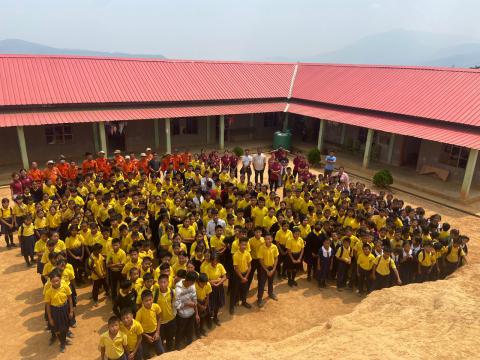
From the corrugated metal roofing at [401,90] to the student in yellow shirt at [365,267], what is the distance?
1064 centimetres

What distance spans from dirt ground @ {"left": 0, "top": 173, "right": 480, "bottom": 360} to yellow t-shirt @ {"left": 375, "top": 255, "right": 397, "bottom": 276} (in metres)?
0.44

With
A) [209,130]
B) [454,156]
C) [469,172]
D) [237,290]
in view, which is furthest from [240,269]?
[209,130]

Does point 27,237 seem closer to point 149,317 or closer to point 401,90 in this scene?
point 149,317

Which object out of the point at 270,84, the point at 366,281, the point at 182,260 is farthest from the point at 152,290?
the point at 270,84

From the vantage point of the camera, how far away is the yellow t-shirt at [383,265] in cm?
787

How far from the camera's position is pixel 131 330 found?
531 cm

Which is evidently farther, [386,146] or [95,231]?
[386,146]

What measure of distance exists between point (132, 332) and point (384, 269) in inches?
208

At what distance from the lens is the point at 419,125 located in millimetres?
16844

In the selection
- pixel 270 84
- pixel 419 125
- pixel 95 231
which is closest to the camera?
pixel 95 231

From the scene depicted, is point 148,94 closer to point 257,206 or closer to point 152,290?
point 257,206

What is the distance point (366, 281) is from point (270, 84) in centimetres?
1822

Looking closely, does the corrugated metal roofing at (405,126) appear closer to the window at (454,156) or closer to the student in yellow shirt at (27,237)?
the window at (454,156)

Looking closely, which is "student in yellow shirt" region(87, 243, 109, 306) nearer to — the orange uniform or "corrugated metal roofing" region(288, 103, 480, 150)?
the orange uniform
